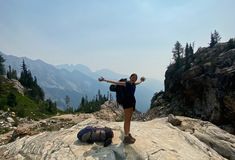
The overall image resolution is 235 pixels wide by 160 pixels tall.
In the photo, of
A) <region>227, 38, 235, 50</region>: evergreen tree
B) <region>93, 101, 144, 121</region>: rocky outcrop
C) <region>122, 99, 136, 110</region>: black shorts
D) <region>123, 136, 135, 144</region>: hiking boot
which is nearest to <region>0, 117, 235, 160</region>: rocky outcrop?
<region>123, 136, 135, 144</region>: hiking boot

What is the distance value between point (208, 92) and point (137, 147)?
80.9 meters

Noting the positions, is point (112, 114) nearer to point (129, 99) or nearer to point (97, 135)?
point (97, 135)

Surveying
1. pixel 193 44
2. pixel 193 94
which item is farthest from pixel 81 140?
pixel 193 44

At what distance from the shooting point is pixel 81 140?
646 inches

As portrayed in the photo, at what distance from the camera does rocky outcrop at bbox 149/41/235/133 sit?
82.6 metres

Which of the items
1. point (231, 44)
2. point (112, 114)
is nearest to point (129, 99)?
point (112, 114)

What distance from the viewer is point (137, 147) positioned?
51.5 feet

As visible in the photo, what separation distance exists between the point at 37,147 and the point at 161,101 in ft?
357

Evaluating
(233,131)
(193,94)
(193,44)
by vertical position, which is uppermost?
(193,44)

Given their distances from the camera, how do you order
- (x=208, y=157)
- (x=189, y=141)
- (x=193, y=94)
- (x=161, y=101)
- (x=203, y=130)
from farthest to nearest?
1. (x=161, y=101)
2. (x=193, y=94)
3. (x=203, y=130)
4. (x=189, y=141)
5. (x=208, y=157)

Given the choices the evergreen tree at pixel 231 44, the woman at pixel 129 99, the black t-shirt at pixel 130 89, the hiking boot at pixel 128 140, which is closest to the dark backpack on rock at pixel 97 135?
the hiking boot at pixel 128 140

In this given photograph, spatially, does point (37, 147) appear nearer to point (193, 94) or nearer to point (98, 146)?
point (98, 146)

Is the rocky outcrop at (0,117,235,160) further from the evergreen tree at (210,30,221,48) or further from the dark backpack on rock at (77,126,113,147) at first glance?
the evergreen tree at (210,30,221,48)

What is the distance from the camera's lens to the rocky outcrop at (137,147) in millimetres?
15141
